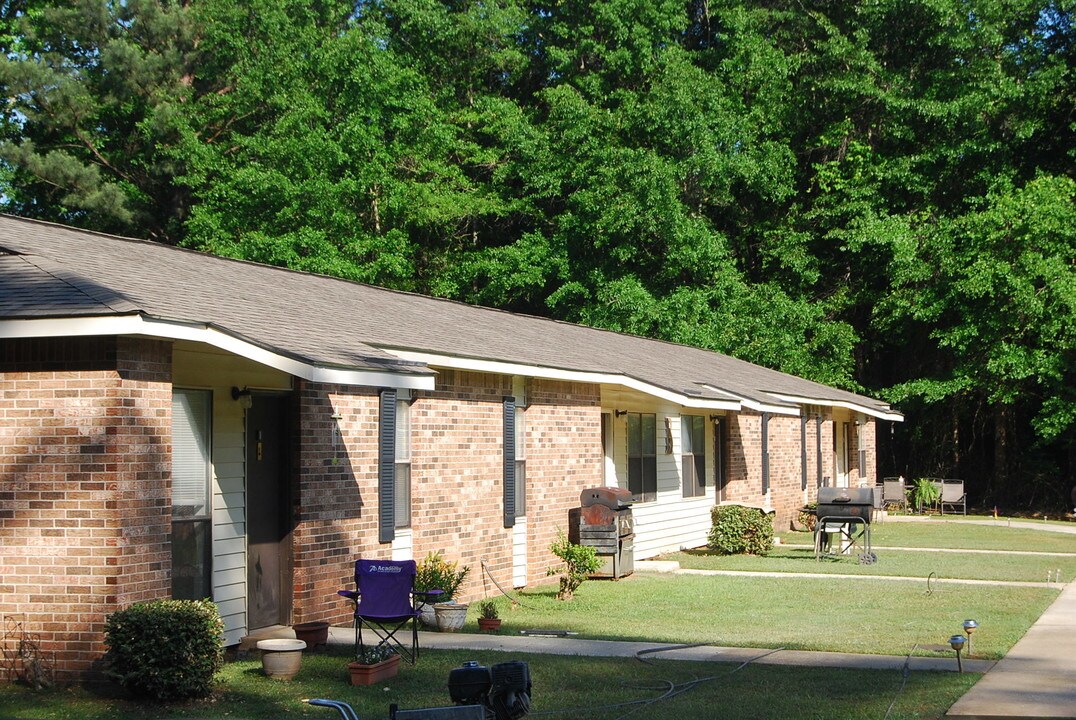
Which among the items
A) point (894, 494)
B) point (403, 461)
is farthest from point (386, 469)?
point (894, 494)

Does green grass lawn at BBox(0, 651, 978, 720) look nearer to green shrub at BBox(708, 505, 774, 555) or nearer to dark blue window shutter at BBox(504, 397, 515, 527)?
dark blue window shutter at BBox(504, 397, 515, 527)

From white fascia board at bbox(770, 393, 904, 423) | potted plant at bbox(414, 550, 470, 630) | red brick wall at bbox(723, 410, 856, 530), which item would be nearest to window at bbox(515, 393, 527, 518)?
potted plant at bbox(414, 550, 470, 630)

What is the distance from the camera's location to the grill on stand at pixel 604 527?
17.3 m

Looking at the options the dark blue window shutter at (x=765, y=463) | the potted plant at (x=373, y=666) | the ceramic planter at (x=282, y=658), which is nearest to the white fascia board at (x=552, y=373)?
the potted plant at (x=373, y=666)

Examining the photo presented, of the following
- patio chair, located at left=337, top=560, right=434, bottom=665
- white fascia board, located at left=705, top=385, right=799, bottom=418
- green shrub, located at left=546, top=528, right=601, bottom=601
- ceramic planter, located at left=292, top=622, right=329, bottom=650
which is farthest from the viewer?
white fascia board, located at left=705, top=385, right=799, bottom=418

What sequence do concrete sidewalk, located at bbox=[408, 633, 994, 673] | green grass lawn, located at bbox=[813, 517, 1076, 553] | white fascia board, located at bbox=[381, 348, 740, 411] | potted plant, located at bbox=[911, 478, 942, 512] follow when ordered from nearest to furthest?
concrete sidewalk, located at bbox=[408, 633, 994, 673], white fascia board, located at bbox=[381, 348, 740, 411], green grass lawn, located at bbox=[813, 517, 1076, 553], potted plant, located at bbox=[911, 478, 942, 512]

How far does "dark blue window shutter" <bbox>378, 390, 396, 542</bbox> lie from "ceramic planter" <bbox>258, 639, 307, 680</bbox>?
3.23 m

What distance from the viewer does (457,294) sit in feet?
123

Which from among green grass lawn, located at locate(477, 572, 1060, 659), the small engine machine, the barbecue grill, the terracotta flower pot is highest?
the barbecue grill

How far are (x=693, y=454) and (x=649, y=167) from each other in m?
13.7

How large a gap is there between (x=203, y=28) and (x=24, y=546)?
3031cm

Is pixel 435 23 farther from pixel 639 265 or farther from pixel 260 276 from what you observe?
pixel 260 276

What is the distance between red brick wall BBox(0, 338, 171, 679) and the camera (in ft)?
30.3

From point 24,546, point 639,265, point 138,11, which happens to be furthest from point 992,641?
point 138,11
